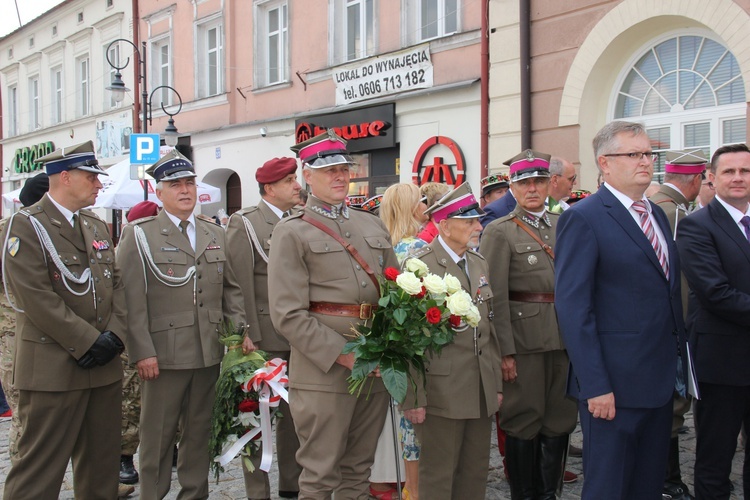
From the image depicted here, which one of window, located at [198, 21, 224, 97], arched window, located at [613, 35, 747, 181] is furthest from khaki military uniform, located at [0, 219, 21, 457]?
window, located at [198, 21, 224, 97]

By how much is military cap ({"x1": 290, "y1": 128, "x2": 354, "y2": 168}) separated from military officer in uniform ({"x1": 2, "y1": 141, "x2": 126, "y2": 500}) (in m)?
1.27

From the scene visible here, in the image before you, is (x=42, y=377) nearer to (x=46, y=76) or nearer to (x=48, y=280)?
(x=48, y=280)

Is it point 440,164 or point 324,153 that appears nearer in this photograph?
point 324,153

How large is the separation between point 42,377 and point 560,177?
13.2 feet

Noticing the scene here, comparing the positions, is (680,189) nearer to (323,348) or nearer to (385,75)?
(323,348)

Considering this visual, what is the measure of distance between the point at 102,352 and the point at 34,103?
Answer: 1026 inches

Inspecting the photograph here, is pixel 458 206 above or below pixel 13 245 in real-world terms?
above

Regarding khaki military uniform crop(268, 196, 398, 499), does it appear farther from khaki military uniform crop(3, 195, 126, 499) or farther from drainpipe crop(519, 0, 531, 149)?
drainpipe crop(519, 0, 531, 149)

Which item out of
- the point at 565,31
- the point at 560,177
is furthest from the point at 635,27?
the point at 560,177

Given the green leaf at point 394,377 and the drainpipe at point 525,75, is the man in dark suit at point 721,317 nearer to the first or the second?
the green leaf at point 394,377

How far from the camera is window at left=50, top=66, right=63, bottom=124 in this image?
82.3ft

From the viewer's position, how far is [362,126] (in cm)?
1363

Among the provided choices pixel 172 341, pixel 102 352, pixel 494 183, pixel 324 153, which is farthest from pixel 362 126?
pixel 102 352

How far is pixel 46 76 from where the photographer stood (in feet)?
84.0
